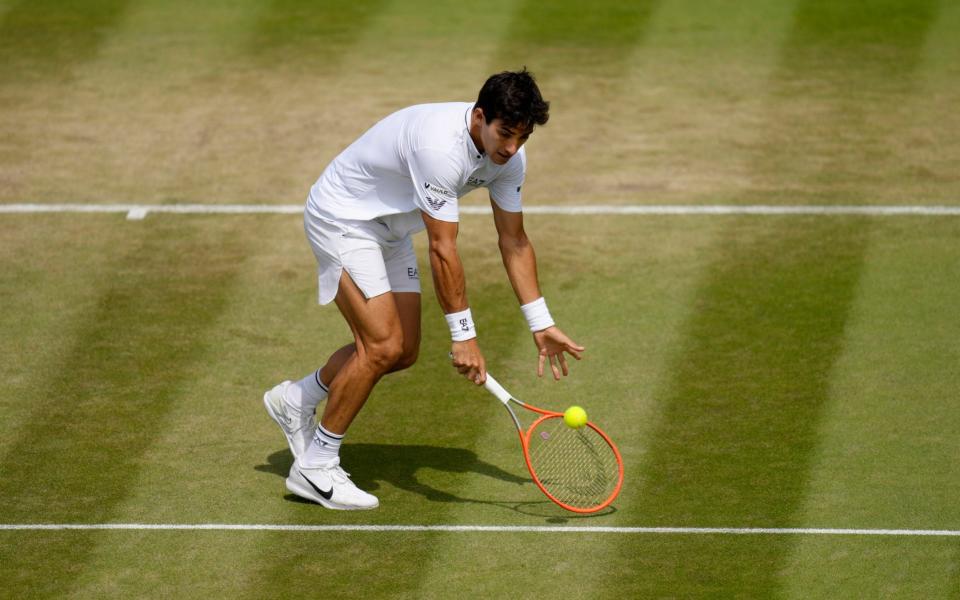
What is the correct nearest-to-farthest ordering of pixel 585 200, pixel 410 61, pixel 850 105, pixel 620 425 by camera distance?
1. pixel 620 425
2. pixel 585 200
3. pixel 850 105
4. pixel 410 61

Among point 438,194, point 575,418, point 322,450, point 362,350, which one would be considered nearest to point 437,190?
point 438,194

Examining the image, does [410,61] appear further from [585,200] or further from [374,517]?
[374,517]

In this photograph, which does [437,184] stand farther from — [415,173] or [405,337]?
[405,337]

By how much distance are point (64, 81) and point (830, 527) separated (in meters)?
9.00

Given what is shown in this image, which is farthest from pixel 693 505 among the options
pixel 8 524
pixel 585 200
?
pixel 585 200

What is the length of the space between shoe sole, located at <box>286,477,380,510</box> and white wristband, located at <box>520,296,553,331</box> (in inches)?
48.9

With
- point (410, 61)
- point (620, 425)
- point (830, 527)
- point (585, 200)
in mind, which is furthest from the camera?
point (410, 61)

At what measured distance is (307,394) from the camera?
8.36 m

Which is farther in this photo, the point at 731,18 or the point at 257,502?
the point at 731,18

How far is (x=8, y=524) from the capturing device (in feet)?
25.4

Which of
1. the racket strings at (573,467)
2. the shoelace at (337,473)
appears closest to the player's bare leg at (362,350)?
the shoelace at (337,473)

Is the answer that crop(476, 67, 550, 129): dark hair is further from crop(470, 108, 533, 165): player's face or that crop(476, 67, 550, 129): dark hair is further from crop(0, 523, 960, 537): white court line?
crop(0, 523, 960, 537): white court line

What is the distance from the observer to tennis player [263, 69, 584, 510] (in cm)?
755

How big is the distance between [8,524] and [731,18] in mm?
9499
